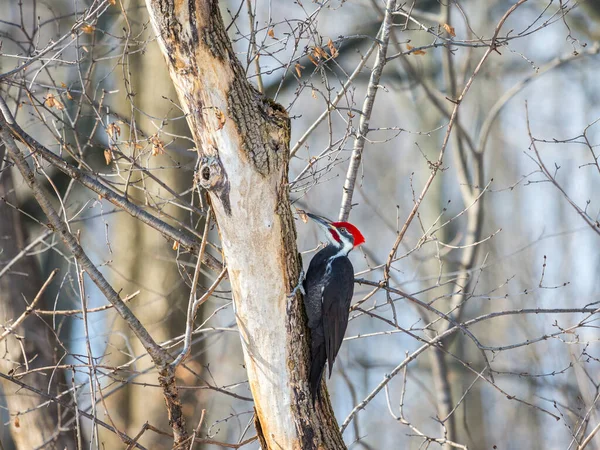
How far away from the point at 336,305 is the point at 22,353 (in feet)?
8.60

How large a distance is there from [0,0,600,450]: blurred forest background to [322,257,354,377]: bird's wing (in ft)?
0.47

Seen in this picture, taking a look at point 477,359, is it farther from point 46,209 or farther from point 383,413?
point 46,209

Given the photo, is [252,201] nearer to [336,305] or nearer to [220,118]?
[220,118]

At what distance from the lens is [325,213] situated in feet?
30.6

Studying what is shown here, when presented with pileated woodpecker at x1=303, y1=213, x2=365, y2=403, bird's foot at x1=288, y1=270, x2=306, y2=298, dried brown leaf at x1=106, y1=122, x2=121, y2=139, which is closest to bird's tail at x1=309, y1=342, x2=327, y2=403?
pileated woodpecker at x1=303, y1=213, x2=365, y2=403

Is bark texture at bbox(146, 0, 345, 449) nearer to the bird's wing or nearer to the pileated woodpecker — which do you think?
the pileated woodpecker

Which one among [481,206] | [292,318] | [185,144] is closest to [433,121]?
[481,206]

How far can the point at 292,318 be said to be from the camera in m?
3.07

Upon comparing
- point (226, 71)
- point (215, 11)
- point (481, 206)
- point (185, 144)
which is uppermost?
point (185, 144)

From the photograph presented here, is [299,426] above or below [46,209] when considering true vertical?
below

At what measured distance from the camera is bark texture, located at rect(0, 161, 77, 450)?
4.90m

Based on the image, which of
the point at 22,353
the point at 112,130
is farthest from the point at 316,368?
the point at 22,353

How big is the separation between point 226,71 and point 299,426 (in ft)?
5.46

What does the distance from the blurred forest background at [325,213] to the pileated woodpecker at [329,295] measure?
0.17 m
